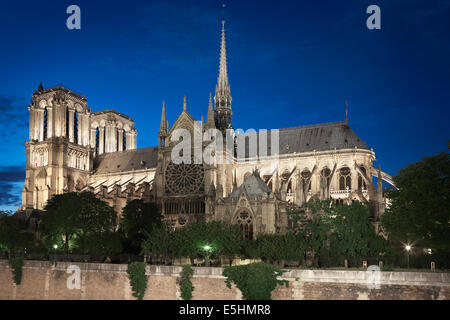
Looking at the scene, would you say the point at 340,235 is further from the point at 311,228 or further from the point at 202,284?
the point at 202,284

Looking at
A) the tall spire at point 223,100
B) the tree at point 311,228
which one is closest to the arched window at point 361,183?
the tree at point 311,228

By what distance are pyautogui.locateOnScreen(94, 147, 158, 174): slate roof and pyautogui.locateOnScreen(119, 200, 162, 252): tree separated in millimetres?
20039

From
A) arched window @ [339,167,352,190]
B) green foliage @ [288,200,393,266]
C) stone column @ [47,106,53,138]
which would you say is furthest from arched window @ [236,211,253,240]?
stone column @ [47,106,53,138]

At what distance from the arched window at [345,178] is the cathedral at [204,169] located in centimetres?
12

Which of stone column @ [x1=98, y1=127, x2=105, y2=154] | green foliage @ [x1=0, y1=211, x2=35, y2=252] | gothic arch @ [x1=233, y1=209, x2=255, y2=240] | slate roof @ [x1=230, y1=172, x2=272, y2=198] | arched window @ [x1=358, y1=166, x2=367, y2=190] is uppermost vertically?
stone column @ [x1=98, y1=127, x2=105, y2=154]

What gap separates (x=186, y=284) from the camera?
3131 centimetres

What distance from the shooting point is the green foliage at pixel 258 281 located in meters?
28.1

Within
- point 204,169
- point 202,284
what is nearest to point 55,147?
point 204,169

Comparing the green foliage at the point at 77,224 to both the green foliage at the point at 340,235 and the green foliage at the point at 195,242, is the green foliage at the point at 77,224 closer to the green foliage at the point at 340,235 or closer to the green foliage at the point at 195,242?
the green foliage at the point at 195,242

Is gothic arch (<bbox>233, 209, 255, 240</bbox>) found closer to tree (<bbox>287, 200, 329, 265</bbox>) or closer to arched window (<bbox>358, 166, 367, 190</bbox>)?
tree (<bbox>287, 200, 329, 265</bbox>)

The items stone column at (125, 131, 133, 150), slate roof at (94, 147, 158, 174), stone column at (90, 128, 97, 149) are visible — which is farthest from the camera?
stone column at (125, 131, 133, 150)

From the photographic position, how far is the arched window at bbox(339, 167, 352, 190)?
2350 inches
